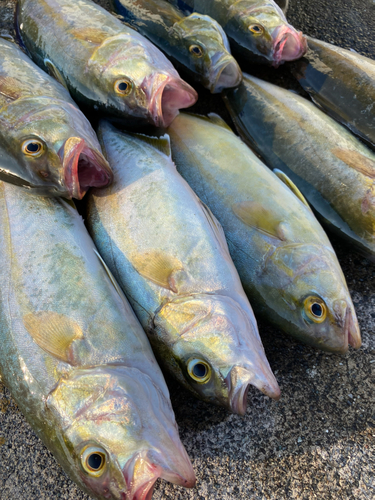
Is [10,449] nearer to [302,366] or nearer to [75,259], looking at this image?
[75,259]

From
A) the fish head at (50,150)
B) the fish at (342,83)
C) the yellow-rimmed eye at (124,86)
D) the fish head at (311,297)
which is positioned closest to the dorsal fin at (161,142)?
the yellow-rimmed eye at (124,86)

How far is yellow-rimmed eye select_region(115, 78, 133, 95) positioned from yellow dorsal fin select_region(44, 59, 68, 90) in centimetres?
48

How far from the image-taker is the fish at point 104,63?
243cm

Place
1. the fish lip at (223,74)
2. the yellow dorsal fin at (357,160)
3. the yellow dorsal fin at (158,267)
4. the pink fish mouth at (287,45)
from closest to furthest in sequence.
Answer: the yellow dorsal fin at (158,267)
the yellow dorsal fin at (357,160)
the fish lip at (223,74)
the pink fish mouth at (287,45)

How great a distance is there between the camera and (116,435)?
1578mm

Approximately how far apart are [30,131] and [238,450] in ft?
7.30

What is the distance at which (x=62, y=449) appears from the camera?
167cm

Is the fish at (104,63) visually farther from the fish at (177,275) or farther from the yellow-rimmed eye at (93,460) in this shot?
the yellow-rimmed eye at (93,460)

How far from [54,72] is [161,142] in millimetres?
1032

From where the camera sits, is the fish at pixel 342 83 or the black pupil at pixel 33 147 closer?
the black pupil at pixel 33 147

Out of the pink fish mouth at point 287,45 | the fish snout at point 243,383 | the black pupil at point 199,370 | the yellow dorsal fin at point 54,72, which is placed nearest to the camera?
the fish snout at point 243,383

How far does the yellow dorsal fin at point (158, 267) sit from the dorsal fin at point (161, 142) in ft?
2.52

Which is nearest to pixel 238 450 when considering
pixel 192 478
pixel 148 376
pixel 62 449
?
pixel 192 478

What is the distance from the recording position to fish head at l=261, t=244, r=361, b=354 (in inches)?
80.0
